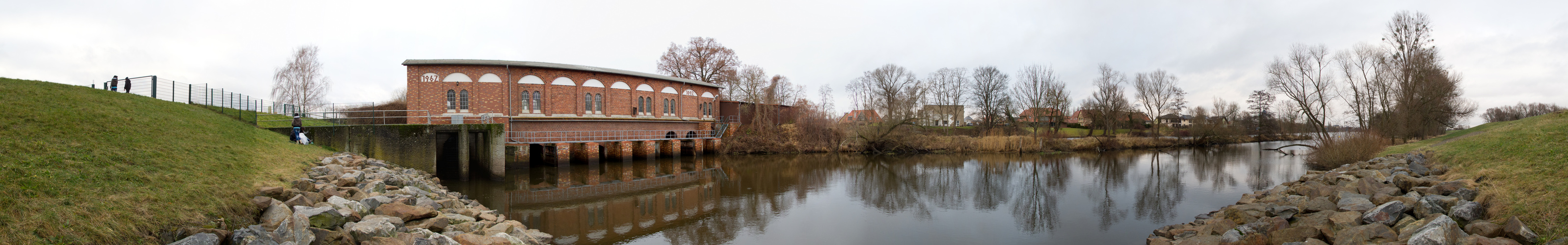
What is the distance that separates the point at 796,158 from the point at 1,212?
951 inches

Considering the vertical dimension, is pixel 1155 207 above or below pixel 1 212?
below

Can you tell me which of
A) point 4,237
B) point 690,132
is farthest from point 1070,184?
point 690,132

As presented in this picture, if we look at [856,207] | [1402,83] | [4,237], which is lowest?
[856,207]

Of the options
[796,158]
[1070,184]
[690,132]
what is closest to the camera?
[1070,184]

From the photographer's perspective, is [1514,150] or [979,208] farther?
[979,208]

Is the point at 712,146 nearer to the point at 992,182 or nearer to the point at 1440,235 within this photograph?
the point at 992,182

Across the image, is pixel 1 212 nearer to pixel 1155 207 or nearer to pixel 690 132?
pixel 1155 207

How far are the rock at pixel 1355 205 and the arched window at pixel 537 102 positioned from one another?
2516 centimetres

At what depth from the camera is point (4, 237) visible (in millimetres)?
3699

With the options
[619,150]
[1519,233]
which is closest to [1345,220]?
[1519,233]

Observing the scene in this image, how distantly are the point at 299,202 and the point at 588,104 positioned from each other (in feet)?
70.4

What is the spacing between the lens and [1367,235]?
18.4ft

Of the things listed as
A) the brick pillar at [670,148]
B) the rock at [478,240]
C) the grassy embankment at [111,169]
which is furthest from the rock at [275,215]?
the brick pillar at [670,148]

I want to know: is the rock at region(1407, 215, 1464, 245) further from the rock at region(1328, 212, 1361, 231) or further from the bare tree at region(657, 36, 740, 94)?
the bare tree at region(657, 36, 740, 94)
